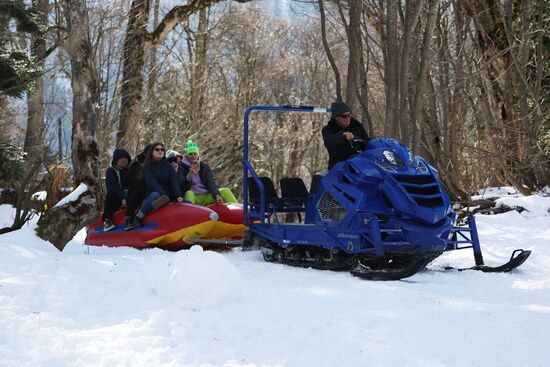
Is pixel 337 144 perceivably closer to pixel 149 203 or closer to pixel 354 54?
pixel 149 203

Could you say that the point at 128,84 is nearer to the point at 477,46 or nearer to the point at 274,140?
the point at 477,46

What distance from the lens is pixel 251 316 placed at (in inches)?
165

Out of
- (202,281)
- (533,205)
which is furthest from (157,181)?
(533,205)

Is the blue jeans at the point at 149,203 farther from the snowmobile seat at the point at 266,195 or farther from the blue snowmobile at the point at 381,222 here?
the blue snowmobile at the point at 381,222

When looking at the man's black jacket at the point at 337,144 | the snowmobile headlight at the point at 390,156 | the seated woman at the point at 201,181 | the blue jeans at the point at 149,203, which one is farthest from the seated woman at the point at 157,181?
the snowmobile headlight at the point at 390,156

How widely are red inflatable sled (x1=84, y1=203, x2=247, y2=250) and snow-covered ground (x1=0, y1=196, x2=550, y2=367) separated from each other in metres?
2.64

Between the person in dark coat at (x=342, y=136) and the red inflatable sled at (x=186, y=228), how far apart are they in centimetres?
177

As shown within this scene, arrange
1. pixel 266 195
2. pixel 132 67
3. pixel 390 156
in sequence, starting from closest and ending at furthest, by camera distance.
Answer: pixel 390 156 → pixel 266 195 → pixel 132 67

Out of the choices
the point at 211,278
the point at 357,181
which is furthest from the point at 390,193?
the point at 211,278

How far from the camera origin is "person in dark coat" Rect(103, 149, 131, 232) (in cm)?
958

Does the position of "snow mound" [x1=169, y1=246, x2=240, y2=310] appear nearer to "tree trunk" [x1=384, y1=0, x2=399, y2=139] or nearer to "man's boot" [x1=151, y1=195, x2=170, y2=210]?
"man's boot" [x1=151, y1=195, x2=170, y2=210]

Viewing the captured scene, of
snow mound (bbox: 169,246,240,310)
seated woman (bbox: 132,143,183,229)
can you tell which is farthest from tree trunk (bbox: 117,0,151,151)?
snow mound (bbox: 169,246,240,310)

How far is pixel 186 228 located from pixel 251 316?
4.61 meters

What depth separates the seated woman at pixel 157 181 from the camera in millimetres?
9062
